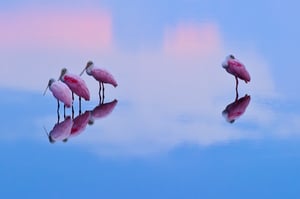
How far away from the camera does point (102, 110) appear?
4.50 m

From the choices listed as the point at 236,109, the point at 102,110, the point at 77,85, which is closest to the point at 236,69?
the point at 236,109

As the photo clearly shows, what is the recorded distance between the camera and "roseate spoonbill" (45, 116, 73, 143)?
4.04 m

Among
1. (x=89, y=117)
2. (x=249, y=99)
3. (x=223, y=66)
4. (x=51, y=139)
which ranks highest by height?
(x=223, y=66)

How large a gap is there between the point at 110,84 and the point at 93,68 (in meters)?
0.13

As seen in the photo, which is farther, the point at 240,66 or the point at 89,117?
the point at 240,66

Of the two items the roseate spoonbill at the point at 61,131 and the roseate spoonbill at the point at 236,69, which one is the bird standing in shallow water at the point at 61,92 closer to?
the roseate spoonbill at the point at 61,131

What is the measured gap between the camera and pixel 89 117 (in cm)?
437

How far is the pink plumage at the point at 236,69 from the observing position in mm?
4941

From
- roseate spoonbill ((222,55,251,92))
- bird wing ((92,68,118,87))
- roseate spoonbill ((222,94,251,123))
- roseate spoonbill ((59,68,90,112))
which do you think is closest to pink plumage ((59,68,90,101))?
roseate spoonbill ((59,68,90,112))

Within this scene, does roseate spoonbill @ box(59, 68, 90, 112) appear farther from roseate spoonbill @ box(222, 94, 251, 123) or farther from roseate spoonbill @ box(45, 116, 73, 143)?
roseate spoonbill @ box(222, 94, 251, 123)

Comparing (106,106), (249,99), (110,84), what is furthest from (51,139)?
(249,99)

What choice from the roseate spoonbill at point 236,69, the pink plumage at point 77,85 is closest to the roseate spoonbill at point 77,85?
the pink plumage at point 77,85

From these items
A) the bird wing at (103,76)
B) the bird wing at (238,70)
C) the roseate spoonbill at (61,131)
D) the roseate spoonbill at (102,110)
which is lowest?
Result: the roseate spoonbill at (61,131)

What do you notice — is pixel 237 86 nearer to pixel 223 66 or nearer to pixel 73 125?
pixel 223 66
